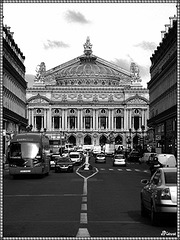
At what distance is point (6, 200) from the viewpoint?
84.4 ft

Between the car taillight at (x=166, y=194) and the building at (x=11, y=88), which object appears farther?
the building at (x=11, y=88)

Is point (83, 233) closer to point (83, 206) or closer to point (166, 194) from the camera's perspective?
point (166, 194)

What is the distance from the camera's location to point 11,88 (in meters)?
93.4

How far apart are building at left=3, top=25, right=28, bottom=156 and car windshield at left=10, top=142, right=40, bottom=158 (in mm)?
31023

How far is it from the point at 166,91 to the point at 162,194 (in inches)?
2992

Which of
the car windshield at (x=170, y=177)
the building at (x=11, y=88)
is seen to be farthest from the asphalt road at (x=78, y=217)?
the building at (x=11, y=88)

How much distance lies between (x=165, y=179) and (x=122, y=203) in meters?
7.60

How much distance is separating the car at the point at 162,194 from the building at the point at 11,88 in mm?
60041

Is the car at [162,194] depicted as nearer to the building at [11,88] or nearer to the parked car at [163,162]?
the parked car at [163,162]

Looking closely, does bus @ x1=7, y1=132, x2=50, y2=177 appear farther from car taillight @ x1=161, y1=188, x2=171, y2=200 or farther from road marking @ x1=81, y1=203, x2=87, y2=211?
car taillight @ x1=161, y1=188, x2=171, y2=200

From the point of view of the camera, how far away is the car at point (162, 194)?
15.6 m

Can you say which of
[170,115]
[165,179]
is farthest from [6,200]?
[170,115]

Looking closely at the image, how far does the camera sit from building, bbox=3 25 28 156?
3330 inches

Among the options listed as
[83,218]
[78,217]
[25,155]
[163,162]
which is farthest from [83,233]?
[163,162]
